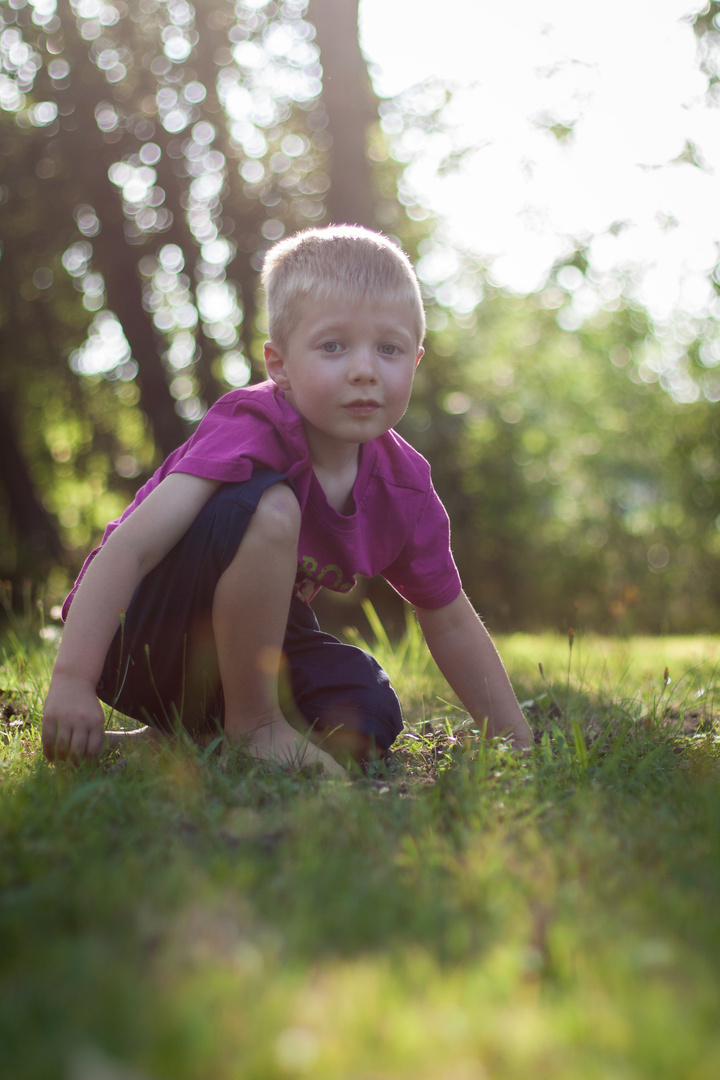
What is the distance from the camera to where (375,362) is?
7.19ft

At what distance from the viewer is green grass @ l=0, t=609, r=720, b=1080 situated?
0.85 metres

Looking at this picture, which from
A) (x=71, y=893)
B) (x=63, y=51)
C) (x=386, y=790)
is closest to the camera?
(x=71, y=893)

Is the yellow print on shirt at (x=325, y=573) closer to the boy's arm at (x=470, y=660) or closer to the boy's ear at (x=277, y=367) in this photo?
the boy's arm at (x=470, y=660)

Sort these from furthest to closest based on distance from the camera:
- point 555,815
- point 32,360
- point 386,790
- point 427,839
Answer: point 32,360
point 386,790
point 555,815
point 427,839

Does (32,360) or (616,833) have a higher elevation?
(32,360)

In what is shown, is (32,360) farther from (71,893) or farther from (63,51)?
(71,893)

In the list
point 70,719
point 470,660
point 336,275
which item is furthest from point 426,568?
point 70,719

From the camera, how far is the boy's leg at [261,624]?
2.02 meters

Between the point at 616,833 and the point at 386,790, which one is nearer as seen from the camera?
the point at 616,833

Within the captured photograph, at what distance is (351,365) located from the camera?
217 cm

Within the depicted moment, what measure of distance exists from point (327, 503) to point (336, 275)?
23.2 inches

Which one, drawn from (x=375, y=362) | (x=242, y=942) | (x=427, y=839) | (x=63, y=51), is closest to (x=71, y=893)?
(x=242, y=942)

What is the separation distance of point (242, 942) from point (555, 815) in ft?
2.55

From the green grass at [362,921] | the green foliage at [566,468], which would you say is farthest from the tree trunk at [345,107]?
the green grass at [362,921]
